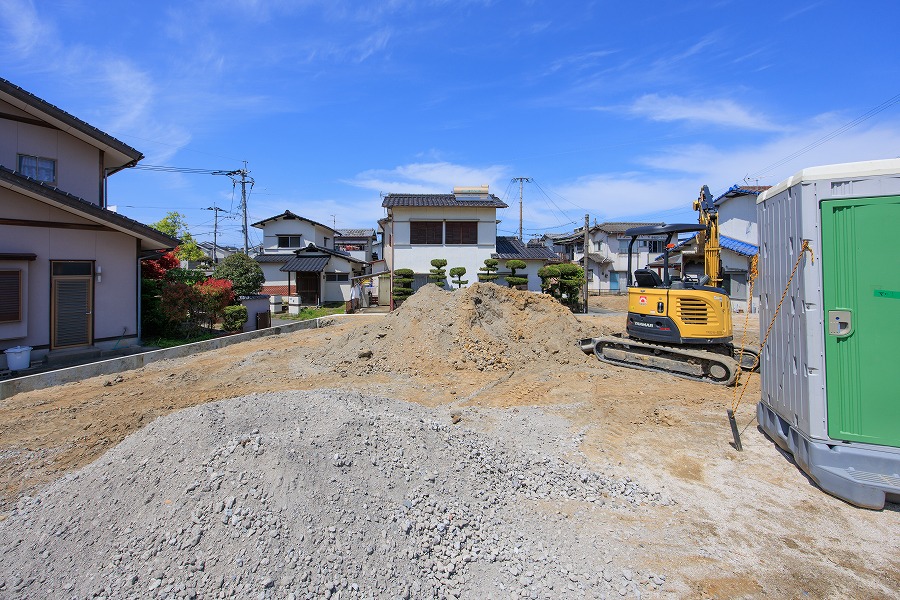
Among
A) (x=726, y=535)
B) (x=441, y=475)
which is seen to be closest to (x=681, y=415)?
(x=726, y=535)

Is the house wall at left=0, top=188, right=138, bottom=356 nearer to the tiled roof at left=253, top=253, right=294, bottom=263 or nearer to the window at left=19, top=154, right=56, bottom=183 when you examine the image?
the window at left=19, top=154, right=56, bottom=183

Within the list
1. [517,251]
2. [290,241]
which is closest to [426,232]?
[517,251]

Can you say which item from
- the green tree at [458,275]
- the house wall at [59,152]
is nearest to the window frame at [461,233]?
the green tree at [458,275]

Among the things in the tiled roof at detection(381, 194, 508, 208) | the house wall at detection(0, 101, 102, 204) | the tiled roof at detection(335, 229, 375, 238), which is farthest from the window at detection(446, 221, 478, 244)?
the tiled roof at detection(335, 229, 375, 238)

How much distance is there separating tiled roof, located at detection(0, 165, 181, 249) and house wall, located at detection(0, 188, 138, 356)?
1.66 ft

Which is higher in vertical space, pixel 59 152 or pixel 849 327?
pixel 59 152

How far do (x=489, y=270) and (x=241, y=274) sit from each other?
13.0 metres

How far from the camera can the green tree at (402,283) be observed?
938 inches

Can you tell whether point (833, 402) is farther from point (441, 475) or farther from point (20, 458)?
point (20, 458)

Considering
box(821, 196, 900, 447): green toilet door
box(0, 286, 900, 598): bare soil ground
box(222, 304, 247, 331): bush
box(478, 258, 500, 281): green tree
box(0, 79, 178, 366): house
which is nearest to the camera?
box(0, 286, 900, 598): bare soil ground

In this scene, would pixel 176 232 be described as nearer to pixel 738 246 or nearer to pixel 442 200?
pixel 442 200

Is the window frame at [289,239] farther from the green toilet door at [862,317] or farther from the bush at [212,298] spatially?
the green toilet door at [862,317]

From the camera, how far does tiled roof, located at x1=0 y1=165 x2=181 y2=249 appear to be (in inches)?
363

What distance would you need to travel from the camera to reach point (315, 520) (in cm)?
330
